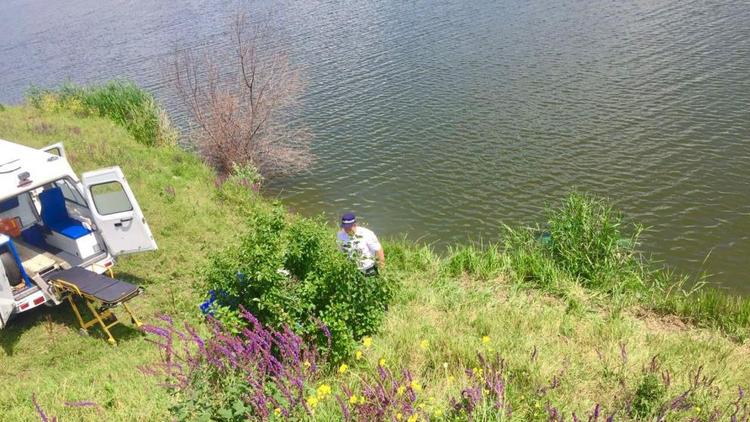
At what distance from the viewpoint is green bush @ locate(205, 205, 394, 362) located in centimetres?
662

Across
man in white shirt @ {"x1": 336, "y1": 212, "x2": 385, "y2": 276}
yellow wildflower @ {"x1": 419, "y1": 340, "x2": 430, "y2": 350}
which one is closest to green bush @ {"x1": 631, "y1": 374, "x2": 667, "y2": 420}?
yellow wildflower @ {"x1": 419, "y1": 340, "x2": 430, "y2": 350}

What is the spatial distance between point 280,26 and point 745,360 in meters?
31.9

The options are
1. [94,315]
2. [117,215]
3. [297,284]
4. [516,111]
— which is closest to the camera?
[297,284]

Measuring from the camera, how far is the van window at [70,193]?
11195 mm

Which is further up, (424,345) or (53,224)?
(53,224)

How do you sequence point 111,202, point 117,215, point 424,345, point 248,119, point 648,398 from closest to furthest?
point 648,398 → point 424,345 → point 117,215 → point 111,202 → point 248,119

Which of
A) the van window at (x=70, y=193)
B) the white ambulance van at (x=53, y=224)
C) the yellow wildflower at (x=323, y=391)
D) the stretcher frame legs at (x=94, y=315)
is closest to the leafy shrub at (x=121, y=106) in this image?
the van window at (x=70, y=193)

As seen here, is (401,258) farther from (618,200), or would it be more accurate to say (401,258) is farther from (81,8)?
(81,8)

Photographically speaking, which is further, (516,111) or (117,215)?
(516,111)

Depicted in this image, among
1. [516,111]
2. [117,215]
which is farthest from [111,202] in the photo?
[516,111]

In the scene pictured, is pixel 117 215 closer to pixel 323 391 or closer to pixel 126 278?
pixel 126 278

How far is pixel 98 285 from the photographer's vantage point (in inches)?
365

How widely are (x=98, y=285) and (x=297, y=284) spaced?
4.32 m

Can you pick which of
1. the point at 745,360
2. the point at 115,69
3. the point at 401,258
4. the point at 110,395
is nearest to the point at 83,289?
the point at 110,395
